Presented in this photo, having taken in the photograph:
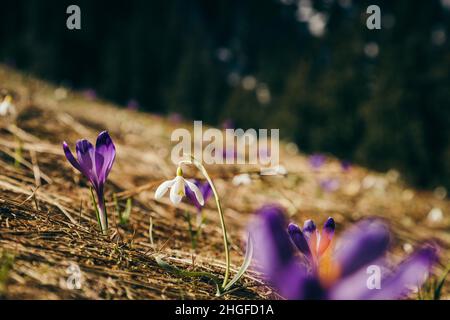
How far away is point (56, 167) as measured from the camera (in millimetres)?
1769

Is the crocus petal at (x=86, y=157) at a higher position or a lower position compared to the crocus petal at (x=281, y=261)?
higher

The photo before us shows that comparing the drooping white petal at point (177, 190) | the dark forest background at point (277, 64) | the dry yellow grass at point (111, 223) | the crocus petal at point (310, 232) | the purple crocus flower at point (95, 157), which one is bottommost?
the dry yellow grass at point (111, 223)

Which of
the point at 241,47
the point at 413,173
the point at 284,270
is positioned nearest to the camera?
the point at 284,270

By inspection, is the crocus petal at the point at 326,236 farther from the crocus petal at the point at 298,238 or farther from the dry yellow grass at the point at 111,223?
the dry yellow grass at the point at 111,223

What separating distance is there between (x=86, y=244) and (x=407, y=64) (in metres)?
8.45

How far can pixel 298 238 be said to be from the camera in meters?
0.75

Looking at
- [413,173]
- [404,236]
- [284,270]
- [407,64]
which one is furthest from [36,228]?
[407,64]

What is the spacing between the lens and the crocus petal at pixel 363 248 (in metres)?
0.54

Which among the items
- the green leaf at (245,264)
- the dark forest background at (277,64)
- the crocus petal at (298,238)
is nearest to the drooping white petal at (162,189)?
the green leaf at (245,264)

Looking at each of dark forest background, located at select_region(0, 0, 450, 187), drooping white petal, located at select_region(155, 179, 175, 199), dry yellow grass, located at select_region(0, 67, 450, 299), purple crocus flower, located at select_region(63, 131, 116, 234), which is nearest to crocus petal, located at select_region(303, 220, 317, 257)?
dry yellow grass, located at select_region(0, 67, 450, 299)

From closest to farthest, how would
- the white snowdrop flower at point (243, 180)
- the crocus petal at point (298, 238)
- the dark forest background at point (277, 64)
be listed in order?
the crocus petal at point (298, 238) < the white snowdrop flower at point (243, 180) < the dark forest background at point (277, 64)

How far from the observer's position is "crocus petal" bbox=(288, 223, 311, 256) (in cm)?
74

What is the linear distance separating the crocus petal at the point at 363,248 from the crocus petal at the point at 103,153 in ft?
1.98
